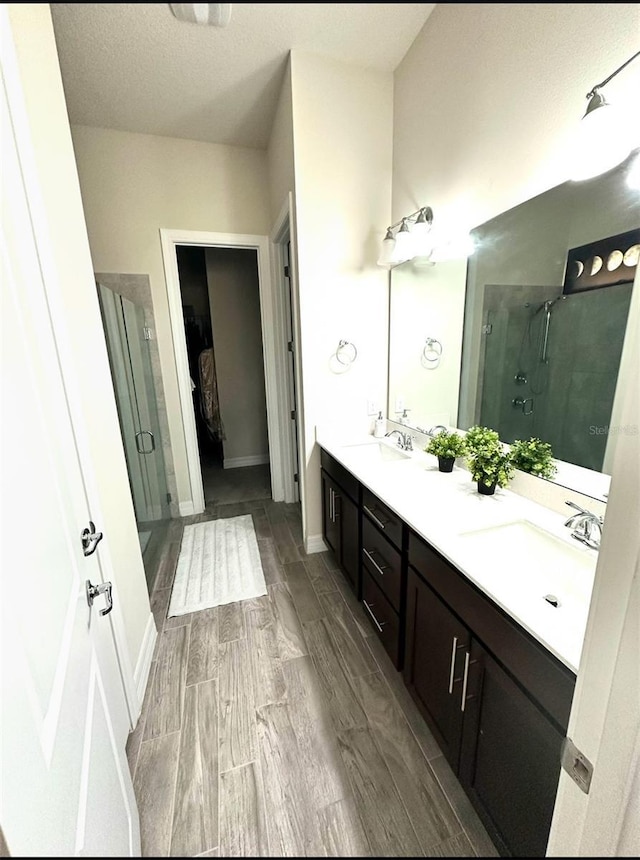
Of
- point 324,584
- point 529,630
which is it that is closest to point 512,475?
point 529,630

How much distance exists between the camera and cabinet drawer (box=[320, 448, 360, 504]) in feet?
5.68

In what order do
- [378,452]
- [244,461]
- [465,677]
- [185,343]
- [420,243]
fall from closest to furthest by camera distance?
[465,677] < [420,243] < [378,452] < [185,343] < [244,461]

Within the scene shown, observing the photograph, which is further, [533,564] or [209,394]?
[209,394]

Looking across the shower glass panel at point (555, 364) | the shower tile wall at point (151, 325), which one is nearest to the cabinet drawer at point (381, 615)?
the shower glass panel at point (555, 364)

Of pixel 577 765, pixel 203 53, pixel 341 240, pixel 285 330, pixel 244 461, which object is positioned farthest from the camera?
pixel 244 461

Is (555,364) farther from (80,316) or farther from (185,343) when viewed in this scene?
(185,343)

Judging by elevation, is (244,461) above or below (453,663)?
below

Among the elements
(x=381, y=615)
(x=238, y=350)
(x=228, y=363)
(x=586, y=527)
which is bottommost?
(x=381, y=615)

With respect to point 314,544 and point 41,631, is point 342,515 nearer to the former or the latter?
point 314,544

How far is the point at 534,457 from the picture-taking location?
128 centimetres

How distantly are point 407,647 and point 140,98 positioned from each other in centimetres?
232

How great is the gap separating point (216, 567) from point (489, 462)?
1.88m

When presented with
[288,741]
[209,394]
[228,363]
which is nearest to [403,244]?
[288,741]

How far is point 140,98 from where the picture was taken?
129 cm
